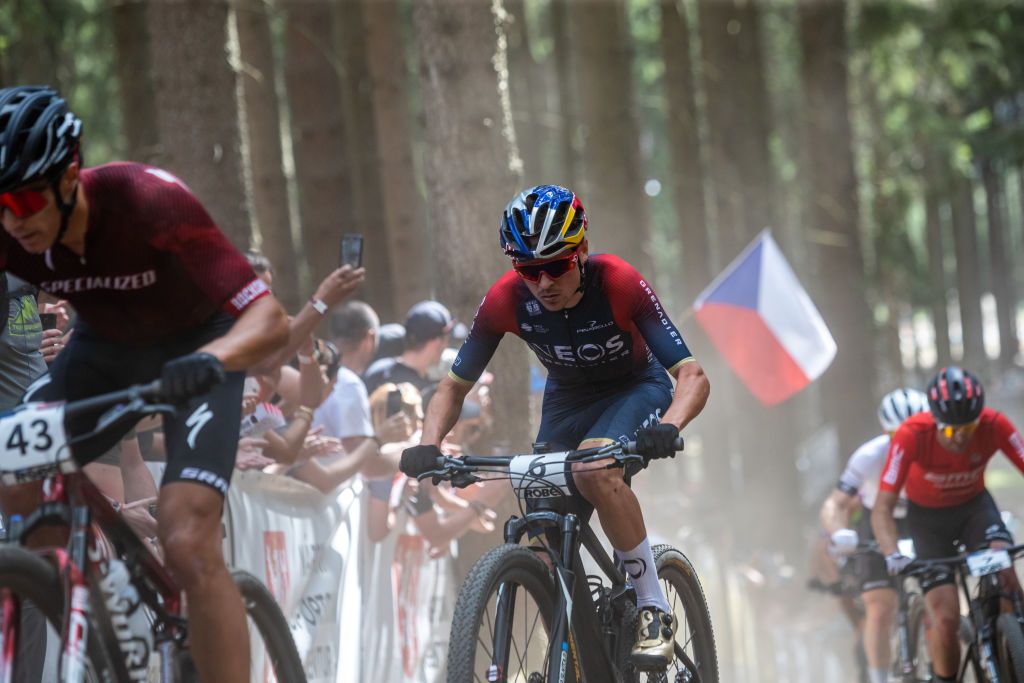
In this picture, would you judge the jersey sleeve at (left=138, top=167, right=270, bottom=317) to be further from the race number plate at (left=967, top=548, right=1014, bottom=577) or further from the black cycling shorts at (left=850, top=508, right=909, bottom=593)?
the black cycling shorts at (left=850, top=508, right=909, bottom=593)

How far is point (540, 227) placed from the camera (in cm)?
551

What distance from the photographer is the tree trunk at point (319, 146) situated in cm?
1456

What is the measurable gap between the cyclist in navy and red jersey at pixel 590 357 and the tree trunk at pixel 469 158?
116 inches

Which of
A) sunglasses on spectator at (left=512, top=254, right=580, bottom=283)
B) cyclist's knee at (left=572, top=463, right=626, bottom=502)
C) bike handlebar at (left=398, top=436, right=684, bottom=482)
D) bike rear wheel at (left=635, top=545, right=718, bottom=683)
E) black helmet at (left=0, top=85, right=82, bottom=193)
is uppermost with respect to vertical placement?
black helmet at (left=0, top=85, right=82, bottom=193)

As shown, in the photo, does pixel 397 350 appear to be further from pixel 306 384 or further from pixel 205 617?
pixel 205 617

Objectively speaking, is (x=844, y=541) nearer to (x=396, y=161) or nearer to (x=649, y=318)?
(x=649, y=318)

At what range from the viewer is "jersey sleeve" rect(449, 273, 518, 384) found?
589 cm

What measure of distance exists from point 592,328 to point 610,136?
39.0ft

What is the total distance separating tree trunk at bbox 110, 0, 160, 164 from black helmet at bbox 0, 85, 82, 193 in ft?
35.8

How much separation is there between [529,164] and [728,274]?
616 centimetres

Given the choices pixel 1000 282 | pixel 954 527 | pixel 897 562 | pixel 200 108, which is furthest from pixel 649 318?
pixel 1000 282

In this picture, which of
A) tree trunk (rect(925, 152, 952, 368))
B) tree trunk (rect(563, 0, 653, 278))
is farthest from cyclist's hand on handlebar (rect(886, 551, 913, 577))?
tree trunk (rect(925, 152, 952, 368))

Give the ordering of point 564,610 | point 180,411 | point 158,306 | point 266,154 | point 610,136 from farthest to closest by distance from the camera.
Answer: point 610,136, point 266,154, point 564,610, point 158,306, point 180,411

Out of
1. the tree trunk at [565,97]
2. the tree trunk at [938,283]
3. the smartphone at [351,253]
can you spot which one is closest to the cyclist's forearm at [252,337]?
the smartphone at [351,253]
